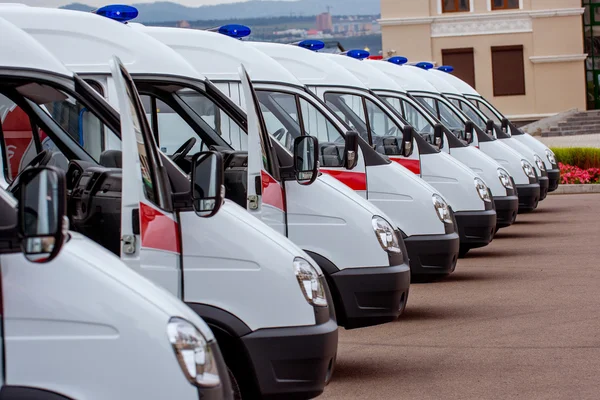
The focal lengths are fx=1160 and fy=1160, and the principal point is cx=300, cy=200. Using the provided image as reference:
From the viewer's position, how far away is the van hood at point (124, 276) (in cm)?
382

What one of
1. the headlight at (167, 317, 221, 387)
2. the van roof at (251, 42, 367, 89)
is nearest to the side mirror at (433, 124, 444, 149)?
the van roof at (251, 42, 367, 89)

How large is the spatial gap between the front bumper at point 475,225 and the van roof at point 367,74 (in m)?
1.99

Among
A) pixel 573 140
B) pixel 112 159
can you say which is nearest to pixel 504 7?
pixel 573 140

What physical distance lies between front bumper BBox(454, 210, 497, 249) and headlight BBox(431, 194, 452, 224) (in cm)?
205

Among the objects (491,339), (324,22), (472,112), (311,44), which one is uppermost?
(324,22)

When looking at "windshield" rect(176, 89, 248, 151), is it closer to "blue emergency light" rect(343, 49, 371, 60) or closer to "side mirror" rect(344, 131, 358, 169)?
"side mirror" rect(344, 131, 358, 169)

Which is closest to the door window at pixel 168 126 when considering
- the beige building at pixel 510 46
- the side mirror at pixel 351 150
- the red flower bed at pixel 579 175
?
the side mirror at pixel 351 150

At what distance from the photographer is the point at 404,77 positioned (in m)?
15.5

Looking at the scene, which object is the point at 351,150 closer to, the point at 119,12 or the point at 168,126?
the point at 168,126

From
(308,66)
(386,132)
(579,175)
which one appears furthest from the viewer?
(579,175)

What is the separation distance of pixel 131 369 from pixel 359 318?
13.0 ft

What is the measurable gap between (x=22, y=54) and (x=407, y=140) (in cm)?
615

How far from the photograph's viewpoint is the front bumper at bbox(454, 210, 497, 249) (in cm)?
1220

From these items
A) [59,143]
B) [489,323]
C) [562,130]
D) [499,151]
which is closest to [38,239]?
[59,143]
